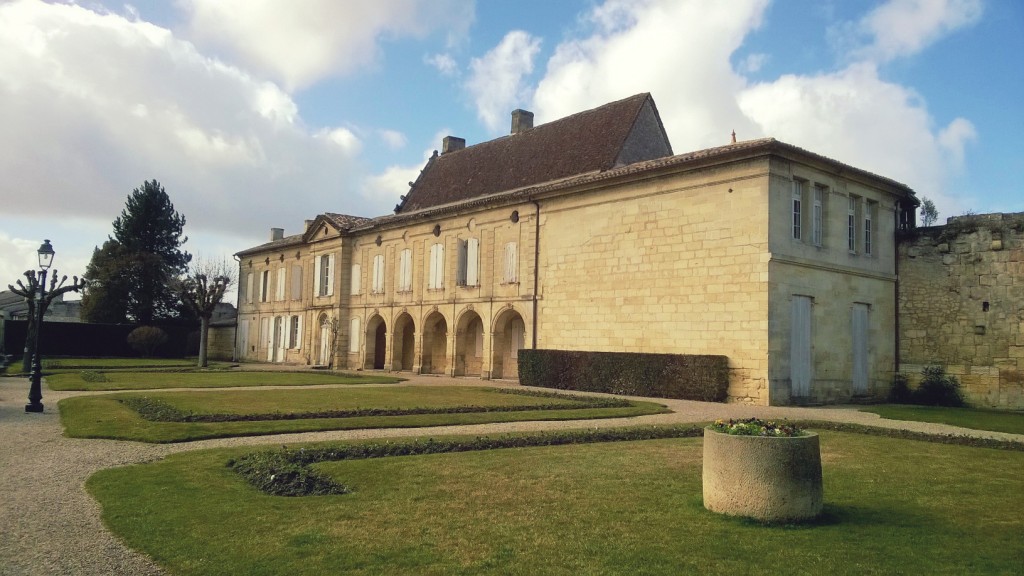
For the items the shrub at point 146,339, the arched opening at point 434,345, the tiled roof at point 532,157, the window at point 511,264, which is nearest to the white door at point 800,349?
the tiled roof at point 532,157

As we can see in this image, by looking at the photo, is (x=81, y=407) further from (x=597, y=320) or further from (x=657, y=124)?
(x=657, y=124)

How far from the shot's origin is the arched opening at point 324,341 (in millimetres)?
36031

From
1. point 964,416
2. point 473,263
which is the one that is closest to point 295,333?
point 473,263

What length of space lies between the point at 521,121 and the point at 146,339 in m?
24.0

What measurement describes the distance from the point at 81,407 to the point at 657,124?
894 inches

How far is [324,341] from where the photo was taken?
3666cm

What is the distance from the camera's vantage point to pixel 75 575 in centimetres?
482

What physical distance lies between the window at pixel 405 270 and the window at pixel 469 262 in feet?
11.0

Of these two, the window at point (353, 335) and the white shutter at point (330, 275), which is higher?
the white shutter at point (330, 275)

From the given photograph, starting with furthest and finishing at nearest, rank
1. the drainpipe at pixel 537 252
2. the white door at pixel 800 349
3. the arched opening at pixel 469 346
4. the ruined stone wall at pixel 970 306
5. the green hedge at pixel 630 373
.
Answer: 1. the arched opening at pixel 469 346
2. the drainpipe at pixel 537 252
3. the ruined stone wall at pixel 970 306
4. the green hedge at pixel 630 373
5. the white door at pixel 800 349

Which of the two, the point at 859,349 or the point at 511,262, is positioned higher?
the point at 511,262

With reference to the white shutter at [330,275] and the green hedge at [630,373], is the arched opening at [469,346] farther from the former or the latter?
the white shutter at [330,275]

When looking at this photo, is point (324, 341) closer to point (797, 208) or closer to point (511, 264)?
point (511, 264)

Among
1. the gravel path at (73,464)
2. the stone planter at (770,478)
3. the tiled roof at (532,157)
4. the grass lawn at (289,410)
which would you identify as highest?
the tiled roof at (532,157)
